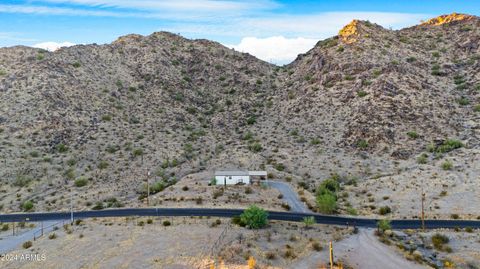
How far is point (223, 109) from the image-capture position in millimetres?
119000

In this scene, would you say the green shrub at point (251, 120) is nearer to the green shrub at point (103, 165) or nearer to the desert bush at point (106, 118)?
the desert bush at point (106, 118)

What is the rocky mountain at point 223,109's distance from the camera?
269 feet

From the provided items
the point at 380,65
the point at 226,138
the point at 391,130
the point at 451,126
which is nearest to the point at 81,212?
the point at 226,138

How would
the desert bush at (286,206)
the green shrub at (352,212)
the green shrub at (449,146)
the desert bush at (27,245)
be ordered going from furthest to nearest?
the green shrub at (449,146) < the desert bush at (286,206) < the green shrub at (352,212) < the desert bush at (27,245)

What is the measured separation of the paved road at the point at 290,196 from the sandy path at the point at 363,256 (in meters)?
14.7

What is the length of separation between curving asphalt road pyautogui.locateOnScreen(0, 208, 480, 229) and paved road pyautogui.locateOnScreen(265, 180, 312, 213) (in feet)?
8.52

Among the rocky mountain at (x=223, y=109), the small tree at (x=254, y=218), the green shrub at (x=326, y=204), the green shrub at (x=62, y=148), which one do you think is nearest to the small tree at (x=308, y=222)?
the small tree at (x=254, y=218)

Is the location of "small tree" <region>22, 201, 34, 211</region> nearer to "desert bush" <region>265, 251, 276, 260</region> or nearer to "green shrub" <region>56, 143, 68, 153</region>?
"green shrub" <region>56, 143, 68, 153</region>

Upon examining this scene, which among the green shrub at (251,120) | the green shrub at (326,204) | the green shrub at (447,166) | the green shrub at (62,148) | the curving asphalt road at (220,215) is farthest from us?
the green shrub at (251,120)

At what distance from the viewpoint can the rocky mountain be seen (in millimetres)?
82062

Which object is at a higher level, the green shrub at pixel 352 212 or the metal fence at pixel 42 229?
the green shrub at pixel 352 212

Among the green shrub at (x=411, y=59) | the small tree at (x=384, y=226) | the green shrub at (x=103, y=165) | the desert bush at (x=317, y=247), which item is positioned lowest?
the desert bush at (x=317, y=247)

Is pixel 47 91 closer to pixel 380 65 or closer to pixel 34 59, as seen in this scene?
pixel 34 59

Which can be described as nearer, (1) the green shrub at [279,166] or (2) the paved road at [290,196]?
(2) the paved road at [290,196]
